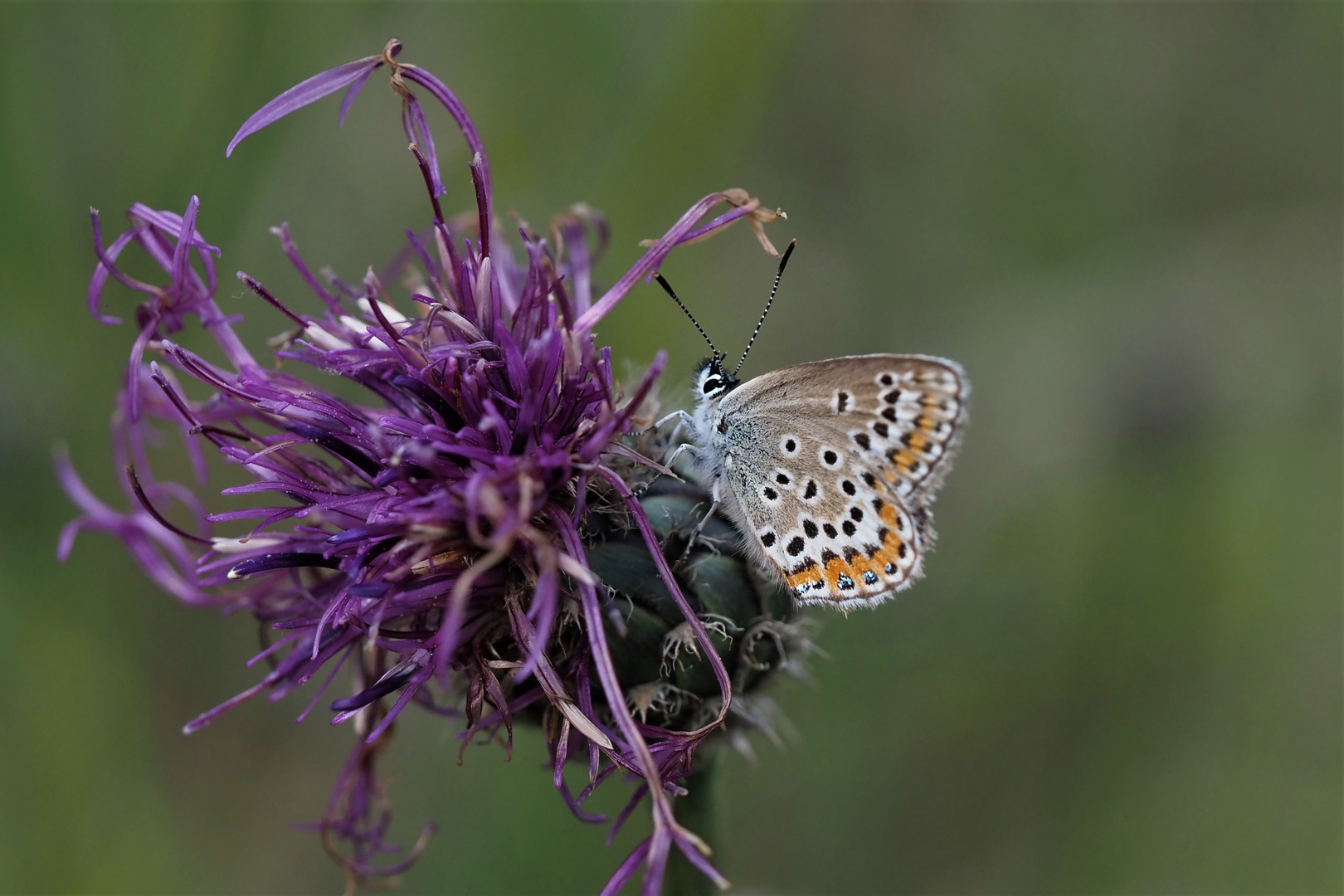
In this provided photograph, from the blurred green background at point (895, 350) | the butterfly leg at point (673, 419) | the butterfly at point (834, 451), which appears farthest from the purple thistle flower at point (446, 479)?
the blurred green background at point (895, 350)

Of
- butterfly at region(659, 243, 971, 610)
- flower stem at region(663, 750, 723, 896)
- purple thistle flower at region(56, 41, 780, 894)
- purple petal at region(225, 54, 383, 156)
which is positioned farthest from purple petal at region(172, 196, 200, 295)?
flower stem at region(663, 750, 723, 896)

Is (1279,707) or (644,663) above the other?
(644,663)

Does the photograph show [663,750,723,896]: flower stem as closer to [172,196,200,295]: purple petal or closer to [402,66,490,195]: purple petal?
[402,66,490,195]: purple petal

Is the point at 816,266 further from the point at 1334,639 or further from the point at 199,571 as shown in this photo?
the point at 199,571

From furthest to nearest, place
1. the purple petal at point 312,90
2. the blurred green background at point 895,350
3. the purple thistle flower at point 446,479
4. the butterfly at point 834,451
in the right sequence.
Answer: the blurred green background at point 895,350 → the butterfly at point 834,451 → the purple petal at point 312,90 → the purple thistle flower at point 446,479

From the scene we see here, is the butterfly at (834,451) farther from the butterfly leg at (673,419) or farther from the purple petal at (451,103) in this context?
the purple petal at (451,103)

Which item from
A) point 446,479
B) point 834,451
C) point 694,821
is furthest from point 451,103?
point 694,821

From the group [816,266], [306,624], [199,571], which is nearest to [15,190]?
[199,571]

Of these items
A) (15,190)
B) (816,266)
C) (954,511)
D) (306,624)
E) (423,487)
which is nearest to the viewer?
(423,487)
